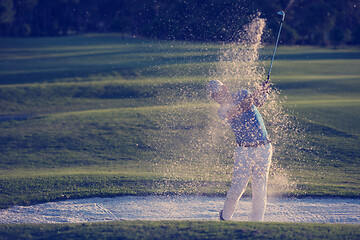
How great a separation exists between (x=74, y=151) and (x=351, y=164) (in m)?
6.59

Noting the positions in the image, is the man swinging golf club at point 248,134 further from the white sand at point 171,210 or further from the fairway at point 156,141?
the fairway at point 156,141

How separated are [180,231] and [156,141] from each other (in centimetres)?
618

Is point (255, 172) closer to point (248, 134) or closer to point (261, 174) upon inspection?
point (261, 174)

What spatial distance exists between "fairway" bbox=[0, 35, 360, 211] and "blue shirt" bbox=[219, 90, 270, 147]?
2402mm

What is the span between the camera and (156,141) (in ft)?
37.1

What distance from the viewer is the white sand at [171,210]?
644cm

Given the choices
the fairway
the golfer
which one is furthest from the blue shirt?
the fairway

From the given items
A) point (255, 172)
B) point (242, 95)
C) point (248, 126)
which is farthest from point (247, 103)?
point (255, 172)

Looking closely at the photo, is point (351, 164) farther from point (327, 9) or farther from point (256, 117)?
point (327, 9)

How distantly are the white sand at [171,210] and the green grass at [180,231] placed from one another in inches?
32.9

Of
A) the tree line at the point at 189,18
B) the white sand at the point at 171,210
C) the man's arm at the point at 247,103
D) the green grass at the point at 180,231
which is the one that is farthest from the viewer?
the tree line at the point at 189,18

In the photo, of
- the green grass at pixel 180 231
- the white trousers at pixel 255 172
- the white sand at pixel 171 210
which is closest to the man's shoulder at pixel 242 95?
the white trousers at pixel 255 172

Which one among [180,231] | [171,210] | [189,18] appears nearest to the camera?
[180,231]

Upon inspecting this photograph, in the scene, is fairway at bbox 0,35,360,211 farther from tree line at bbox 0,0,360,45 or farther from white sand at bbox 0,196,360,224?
tree line at bbox 0,0,360,45
